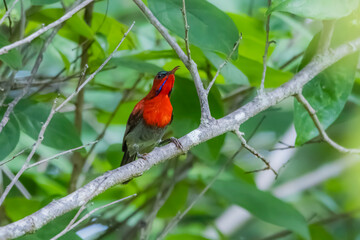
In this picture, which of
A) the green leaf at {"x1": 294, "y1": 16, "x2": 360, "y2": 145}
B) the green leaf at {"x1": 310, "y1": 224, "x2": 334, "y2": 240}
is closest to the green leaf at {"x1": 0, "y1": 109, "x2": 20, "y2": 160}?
the green leaf at {"x1": 294, "y1": 16, "x2": 360, "y2": 145}

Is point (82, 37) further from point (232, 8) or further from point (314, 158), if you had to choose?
point (314, 158)

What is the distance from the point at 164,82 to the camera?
3.06 metres

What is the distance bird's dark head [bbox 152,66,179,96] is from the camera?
114 inches

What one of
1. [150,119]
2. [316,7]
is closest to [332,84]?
[316,7]

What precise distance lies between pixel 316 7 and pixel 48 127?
4.44 ft

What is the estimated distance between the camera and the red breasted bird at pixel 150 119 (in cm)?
317

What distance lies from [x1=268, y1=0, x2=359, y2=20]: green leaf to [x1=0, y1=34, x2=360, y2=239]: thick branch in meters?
0.39

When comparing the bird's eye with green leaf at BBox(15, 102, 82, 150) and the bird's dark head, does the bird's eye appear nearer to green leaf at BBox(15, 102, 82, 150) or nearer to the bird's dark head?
the bird's dark head

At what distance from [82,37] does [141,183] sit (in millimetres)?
1342

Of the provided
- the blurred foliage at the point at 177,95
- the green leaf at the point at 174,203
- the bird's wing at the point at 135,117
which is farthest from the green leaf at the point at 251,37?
the green leaf at the point at 174,203

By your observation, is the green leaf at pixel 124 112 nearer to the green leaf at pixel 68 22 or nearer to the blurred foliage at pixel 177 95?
the blurred foliage at pixel 177 95

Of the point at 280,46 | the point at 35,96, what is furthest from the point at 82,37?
the point at 280,46

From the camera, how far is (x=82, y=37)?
10.0ft

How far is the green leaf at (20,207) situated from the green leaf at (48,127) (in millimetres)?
370
